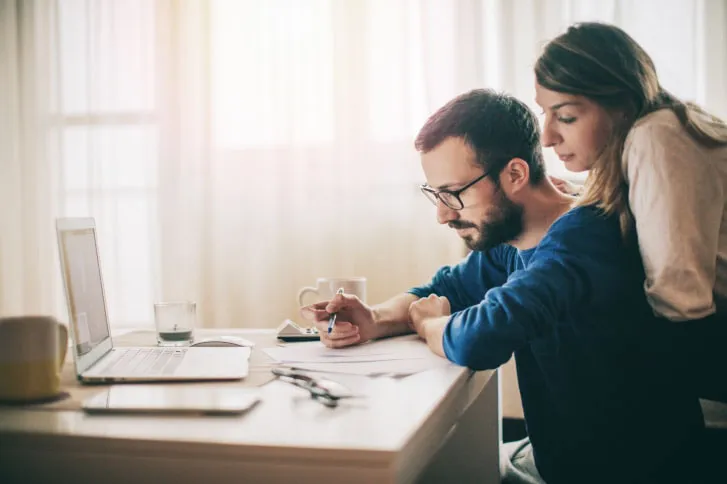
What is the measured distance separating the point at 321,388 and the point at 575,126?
0.63 meters

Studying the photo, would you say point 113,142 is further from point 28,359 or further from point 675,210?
point 675,210

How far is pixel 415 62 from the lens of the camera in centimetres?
240

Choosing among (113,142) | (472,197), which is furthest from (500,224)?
(113,142)

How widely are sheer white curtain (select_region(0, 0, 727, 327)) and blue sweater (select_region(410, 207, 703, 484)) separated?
1.32m

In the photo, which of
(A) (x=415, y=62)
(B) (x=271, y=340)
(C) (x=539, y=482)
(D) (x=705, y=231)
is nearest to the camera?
(D) (x=705, y=231)

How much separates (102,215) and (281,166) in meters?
0.77

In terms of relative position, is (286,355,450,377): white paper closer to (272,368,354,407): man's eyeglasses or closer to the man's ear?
(272,368,354,407): man's eyeglasses

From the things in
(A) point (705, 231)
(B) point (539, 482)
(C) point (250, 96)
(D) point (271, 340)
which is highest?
(C) point (250, 96)

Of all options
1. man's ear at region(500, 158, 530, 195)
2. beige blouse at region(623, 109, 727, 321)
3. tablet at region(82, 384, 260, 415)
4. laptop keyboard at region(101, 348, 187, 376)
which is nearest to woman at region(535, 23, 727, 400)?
beige blouse at region(623, 109, 727, 321)

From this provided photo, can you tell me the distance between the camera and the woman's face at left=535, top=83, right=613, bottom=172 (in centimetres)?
108

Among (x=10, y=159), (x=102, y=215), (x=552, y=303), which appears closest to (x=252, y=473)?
(x=552, y=303)

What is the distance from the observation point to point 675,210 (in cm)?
91

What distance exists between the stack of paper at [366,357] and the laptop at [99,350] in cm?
8

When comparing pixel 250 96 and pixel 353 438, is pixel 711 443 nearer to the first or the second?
pixel 353 438
